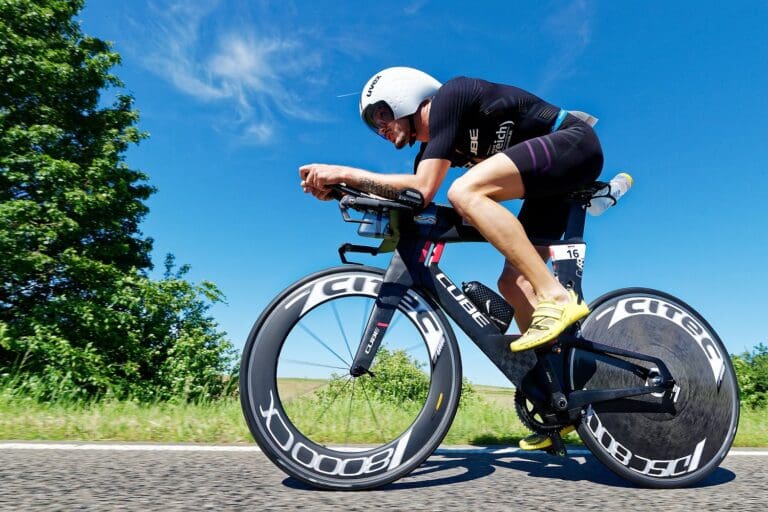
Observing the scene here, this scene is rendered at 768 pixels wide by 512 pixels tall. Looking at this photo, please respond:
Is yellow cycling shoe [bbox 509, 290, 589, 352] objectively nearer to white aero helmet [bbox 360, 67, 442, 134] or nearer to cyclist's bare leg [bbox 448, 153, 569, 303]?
cyclist's bare leg [bbox 448, 153, 569, 303]

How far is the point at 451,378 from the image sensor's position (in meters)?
2.39

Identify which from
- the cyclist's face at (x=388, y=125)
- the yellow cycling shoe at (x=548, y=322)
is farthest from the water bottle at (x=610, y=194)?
the cyclist's face at (x=388, y=125)

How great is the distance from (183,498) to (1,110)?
16.6 metres

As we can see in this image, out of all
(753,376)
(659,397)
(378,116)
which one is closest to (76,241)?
(378,116)

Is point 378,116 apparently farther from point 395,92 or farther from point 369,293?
point 369,293

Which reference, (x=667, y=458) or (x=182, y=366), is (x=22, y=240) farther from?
(x=667, y=458)

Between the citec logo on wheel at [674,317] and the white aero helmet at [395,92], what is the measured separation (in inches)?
58.8

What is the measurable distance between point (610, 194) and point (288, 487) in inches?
85.6

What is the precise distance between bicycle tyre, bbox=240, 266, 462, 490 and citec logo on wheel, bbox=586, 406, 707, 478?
2.38 feet

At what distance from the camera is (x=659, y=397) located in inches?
102

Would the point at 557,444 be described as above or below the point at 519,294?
below

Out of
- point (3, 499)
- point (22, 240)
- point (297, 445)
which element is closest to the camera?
point (3, 499)

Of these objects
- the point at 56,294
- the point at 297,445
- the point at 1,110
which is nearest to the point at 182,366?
the point at 56,294

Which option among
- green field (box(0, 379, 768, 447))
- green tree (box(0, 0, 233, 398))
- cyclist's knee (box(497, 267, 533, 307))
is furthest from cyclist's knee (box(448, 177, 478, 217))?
green tree (box(0, 0, 233, 398))
